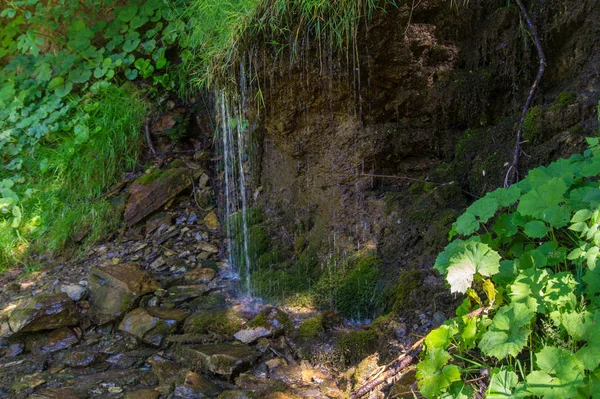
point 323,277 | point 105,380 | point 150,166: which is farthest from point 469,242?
point 150,166

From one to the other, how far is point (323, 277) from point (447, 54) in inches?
66.1

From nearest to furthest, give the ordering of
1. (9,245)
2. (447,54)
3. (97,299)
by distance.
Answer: (447,54), (97,299), (9,245)

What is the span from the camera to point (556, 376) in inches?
68.2

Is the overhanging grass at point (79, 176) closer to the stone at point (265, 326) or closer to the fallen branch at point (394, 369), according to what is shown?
the stone at point (265, 326)

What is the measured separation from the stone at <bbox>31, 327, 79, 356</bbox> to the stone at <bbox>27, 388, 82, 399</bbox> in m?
0.64

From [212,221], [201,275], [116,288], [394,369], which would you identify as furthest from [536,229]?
[212,221]

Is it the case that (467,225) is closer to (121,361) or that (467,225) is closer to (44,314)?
(121,361)

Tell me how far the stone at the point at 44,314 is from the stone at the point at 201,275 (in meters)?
0.91

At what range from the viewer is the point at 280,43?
12.1 ft

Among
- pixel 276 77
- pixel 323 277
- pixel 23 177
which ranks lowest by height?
pixel 323 277

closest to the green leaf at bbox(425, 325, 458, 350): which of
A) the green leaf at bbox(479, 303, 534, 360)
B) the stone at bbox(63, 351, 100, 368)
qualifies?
the green leaf at bbox(479, 303, 534, 360)

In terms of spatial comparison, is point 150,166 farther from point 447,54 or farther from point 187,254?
point 447,54

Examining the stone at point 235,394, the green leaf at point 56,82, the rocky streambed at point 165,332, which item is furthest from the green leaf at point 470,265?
the green leaf at point 56,82

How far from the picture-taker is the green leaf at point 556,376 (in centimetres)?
169
